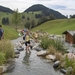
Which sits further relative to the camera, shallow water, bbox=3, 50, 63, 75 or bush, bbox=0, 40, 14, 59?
bush, bbox=0, 40, 14, 59

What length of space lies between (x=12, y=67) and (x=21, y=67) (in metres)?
0.73

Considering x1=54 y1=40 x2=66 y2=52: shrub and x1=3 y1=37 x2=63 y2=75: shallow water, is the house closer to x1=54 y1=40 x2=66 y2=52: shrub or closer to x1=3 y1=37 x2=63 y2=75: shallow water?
x1=54 y1=40 x2=66 y2=52: shrub

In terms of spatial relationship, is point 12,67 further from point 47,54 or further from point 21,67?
point 47,54

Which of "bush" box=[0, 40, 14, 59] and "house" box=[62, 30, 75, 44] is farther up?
"bush" box=[0, 40, 14, 59]

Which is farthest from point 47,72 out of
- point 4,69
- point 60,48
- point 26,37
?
point 60,48

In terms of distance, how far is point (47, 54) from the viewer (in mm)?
23281

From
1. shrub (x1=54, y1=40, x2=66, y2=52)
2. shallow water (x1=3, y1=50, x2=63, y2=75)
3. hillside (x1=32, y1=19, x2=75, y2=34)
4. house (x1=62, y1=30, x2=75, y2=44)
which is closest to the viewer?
shallow water (x1=3, y1=50, x2=63, y2=75)

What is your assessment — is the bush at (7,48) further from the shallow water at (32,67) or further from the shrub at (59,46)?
the shrub at (59,46)

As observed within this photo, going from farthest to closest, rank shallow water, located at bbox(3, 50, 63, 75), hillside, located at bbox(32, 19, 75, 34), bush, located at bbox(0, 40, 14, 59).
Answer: hillside, located at bbox(32, 19, 75, 34)
bush, located at bbox(0, 40, 14, 59)
shallow water, located at bbox(3, 50, 63, 75)

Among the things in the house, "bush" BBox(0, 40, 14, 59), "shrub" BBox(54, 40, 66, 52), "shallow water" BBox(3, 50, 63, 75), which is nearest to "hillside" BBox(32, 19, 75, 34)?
the house

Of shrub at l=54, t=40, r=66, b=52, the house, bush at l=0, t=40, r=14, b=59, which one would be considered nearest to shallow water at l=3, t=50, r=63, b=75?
bush at l=0, t=40, r=14, b=59

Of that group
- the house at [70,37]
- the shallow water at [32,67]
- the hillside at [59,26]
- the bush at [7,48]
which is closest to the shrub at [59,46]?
the shallow water at [32,67]

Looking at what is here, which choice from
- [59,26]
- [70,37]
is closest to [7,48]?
[70,37]

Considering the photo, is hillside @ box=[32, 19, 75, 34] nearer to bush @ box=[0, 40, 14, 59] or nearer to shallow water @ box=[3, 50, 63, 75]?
shallow water @ box=[3, 50, 63, 75]
